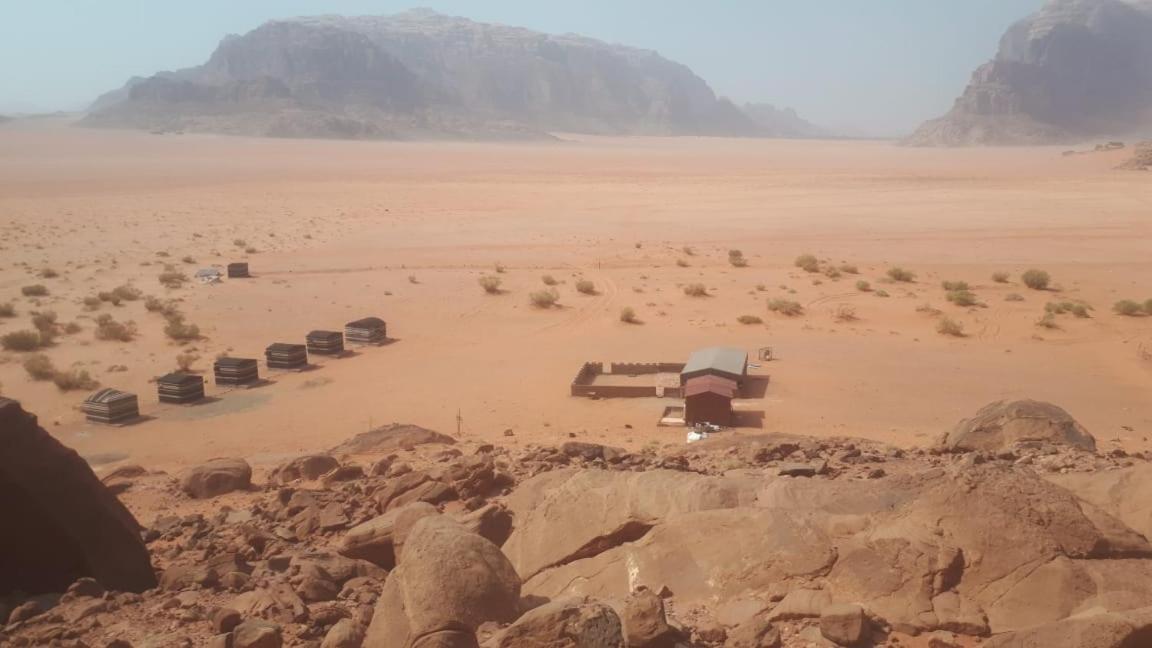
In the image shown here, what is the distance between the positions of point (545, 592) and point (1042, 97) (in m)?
183

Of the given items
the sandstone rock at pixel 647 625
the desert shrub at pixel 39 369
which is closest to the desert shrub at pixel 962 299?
the desert shrub at pixel 39 369

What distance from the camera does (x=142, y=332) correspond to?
884 inches

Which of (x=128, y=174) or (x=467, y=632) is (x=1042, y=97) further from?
(x=467, y=632)

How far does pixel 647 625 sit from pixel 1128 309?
24.4m

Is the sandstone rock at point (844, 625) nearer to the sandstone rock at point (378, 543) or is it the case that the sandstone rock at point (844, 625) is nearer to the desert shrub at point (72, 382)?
the sandstone rock at point (378, 543)

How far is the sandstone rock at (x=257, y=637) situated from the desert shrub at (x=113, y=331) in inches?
702

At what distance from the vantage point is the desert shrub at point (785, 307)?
24984mm

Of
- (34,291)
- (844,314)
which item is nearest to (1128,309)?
(844,314)

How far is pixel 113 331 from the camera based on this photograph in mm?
21625

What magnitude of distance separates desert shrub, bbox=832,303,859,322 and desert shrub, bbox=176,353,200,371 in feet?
51.4

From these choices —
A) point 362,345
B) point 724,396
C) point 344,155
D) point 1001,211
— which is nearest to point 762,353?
point 724,396

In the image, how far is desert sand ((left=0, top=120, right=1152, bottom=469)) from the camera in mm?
16016

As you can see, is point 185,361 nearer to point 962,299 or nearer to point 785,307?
point 785,307

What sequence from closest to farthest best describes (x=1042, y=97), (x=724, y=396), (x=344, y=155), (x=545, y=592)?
(x=545, y=592)
(x=724, y=396)
(x=344, y=155)
(x=1042, y=97)
